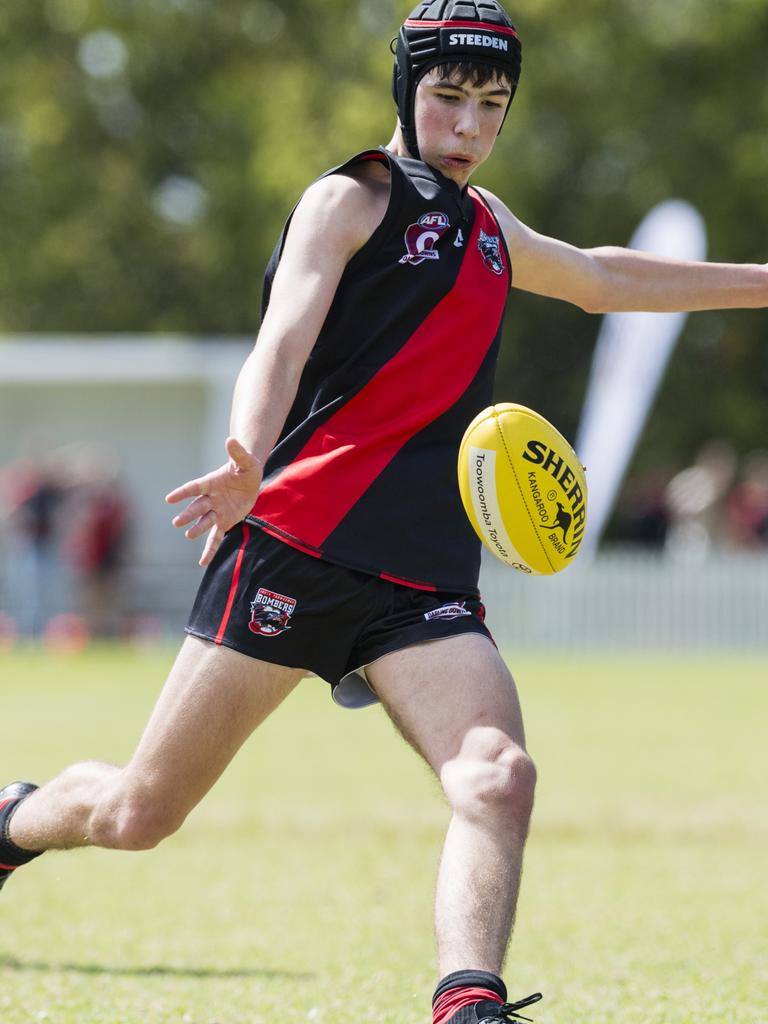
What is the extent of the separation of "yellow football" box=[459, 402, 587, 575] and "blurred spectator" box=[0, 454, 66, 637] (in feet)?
63.3

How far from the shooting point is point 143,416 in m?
26.2

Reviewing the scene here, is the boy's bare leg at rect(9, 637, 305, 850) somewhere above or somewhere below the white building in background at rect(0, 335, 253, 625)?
below

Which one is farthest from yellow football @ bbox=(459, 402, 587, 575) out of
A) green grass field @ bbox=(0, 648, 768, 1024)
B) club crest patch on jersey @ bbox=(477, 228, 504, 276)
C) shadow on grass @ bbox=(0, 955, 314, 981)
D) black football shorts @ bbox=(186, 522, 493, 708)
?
shadow on grass @ bbox=(0, 955, 314, 981)

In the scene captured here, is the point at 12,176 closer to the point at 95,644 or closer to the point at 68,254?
the point at 68,254

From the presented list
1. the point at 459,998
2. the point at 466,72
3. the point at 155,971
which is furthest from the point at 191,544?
the point at 459,998

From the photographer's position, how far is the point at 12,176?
116ft

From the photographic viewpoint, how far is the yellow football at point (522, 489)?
4270mm

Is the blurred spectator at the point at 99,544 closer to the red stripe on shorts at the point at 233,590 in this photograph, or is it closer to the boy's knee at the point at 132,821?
the boy's knee at the point at 132,821

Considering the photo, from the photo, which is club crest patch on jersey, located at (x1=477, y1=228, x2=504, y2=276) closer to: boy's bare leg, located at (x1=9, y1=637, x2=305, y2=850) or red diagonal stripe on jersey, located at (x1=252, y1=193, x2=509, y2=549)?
red diagonal stripe on jersey, located at (x1=252, y1=193, x2=509, y2=549)

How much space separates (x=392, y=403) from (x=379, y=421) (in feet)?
0.18

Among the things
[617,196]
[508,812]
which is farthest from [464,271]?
[617,196]

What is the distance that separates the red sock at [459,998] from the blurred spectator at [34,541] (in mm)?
19915

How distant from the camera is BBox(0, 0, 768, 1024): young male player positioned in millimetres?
4094

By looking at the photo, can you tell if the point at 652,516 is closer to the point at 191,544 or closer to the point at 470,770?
the point at 191,544
